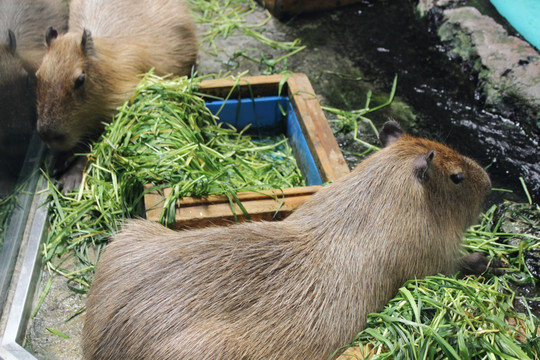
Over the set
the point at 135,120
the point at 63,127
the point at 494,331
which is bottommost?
the point at 63,127

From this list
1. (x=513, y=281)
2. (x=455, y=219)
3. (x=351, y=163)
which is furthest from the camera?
(x=351, y=163)

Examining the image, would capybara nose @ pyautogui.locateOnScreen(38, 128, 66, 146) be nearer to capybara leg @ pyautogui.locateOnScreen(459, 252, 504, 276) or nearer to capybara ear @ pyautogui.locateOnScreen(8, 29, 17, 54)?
capybara ear @ pyautogui.locateOnScreen(8, 29, 17, 54)

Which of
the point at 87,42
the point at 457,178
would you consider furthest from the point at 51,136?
the point at 457,178

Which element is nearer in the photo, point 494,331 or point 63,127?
point 494,331

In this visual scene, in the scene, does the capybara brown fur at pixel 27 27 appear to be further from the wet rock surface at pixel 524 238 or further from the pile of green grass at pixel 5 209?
the wet rock surface at pixel 524 238

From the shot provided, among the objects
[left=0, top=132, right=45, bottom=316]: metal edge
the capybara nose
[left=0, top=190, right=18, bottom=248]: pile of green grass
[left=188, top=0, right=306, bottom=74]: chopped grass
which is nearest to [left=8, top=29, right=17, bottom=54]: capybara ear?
the capybara nose

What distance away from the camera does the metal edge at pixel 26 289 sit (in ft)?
10.3

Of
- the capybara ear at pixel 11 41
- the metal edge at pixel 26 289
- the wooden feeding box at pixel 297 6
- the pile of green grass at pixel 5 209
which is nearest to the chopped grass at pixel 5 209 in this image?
the pile of green grass at pixel 5 209

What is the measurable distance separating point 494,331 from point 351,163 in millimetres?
2021

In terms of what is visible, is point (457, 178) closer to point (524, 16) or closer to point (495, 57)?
point (495, 57)

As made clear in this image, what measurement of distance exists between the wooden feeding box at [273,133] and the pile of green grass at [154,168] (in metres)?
0.08

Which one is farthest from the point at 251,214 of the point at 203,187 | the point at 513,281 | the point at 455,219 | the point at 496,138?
the point at 496,138

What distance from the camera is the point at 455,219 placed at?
10.5 feet

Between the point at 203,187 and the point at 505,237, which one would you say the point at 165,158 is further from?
the point at 505,237
